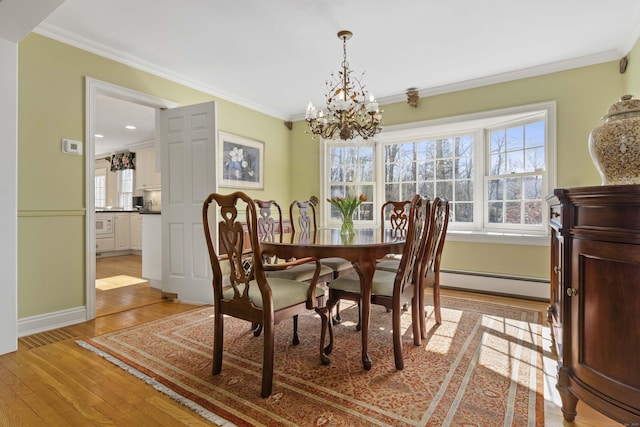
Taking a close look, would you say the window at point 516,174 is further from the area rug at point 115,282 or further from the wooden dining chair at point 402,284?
the area rug at point 115,282

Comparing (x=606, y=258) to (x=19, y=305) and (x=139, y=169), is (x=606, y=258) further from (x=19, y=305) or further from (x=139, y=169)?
(x=139, y=169)

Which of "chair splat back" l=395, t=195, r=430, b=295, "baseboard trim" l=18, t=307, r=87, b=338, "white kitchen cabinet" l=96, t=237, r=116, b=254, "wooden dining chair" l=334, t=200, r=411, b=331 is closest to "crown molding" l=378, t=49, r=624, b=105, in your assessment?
"wooden dining chair" l=334, t=200, r=411, b=331

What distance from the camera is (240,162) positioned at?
455cm

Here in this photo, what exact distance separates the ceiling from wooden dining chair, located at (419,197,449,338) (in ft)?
4.90

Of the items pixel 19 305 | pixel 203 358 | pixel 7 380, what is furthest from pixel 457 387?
pixel 19 305

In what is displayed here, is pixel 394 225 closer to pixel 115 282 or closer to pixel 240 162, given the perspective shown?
pixel 240 162

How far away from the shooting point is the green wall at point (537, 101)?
10.8 ft

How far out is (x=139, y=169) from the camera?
24.6 ft

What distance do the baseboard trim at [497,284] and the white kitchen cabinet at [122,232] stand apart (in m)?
6.68

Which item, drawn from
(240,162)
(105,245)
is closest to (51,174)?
(240,162)

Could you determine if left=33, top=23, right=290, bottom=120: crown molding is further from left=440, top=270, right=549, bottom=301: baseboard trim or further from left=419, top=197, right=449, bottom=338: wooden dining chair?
left=440, top=270, right=549, bottom=301: baseboard trim

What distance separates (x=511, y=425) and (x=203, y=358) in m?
1.78

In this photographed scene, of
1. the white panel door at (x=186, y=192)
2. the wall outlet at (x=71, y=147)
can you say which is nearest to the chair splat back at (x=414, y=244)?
the white panel door at (x=186, y=192)

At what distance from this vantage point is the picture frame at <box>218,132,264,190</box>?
169 inches
